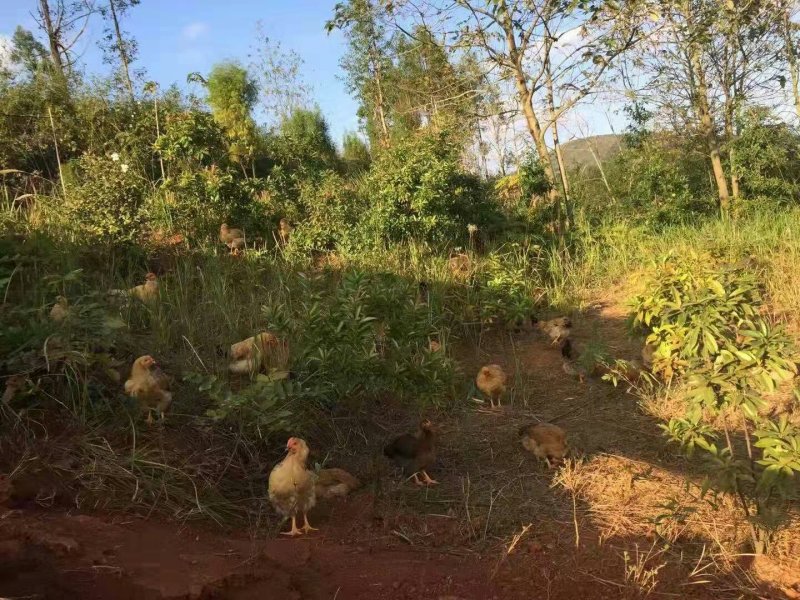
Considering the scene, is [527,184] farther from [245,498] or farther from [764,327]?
[245,498]

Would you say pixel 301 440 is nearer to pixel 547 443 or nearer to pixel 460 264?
pixel 547 443

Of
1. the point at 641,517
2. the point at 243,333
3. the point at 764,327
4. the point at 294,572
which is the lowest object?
the point at 641,517

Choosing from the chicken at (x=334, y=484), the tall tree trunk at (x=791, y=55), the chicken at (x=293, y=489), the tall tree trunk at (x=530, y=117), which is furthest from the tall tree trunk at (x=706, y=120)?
the chicken at (x=293, y=489)

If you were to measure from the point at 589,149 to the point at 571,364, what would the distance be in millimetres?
10296

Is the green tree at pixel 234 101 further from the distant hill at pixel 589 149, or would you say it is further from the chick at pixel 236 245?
the distant hill at pixel 589 149

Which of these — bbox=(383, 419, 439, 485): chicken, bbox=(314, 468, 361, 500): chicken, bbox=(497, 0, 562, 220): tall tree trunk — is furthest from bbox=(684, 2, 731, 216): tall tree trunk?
bbox=(314, 468, 361, 500): chicken

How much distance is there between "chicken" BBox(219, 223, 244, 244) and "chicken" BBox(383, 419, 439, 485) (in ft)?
16.2

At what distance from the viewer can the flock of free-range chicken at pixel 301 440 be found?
2.99 metres

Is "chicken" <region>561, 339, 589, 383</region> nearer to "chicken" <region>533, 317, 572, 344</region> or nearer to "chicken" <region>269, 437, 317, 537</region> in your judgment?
"chicken" <region>533, 317, 572, 344</region>

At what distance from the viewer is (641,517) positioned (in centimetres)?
320

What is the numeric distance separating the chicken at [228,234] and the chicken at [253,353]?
137 inches

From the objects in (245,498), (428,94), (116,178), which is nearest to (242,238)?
(116,178)

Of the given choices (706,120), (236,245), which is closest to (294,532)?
(236,245)

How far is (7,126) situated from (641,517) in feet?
33.3
